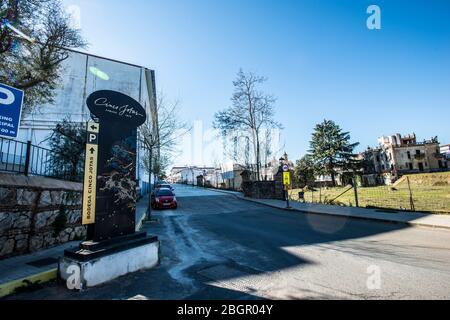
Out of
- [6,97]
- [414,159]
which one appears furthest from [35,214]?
[414,159]

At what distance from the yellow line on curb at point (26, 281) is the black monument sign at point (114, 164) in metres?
0.91

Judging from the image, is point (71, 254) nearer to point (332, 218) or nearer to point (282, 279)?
point (282, 279)

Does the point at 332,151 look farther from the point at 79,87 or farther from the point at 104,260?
the point at 104,260

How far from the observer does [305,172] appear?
189 ft

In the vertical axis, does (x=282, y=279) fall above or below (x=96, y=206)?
below

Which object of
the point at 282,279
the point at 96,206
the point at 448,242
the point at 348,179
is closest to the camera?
the point at 282,279

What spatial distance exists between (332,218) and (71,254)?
11.1 meters

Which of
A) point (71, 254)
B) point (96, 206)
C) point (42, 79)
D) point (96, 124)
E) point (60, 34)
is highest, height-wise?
point (60, 34)

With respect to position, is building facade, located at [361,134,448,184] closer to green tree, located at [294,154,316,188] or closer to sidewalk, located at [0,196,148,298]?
green tree, located at [294,154,316,188]

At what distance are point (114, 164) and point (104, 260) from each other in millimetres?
1941

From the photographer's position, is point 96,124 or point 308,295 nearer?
point 308,295

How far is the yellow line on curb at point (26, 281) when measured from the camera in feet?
12.5
